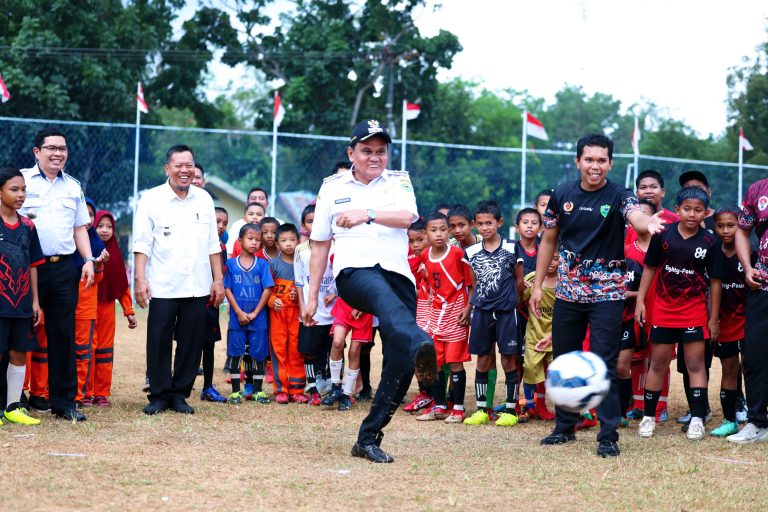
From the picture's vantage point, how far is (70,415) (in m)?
7.62

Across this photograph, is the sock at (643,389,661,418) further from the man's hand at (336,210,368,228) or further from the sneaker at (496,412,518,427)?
the man's hand at (336,210,368,228)

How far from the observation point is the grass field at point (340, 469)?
5.08 m

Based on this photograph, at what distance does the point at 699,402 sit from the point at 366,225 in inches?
124

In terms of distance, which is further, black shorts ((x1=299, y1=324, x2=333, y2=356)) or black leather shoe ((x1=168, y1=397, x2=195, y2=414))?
black shorts ((x1=299, y1=324, x2=333, y2=356))

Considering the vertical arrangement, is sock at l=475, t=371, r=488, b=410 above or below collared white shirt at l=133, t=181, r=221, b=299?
below

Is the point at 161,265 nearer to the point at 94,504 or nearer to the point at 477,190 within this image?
the point at 94,504

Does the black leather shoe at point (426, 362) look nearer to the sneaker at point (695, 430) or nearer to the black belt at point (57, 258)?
the sneaker at point (695, 430)

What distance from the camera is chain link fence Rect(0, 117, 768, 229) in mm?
17734

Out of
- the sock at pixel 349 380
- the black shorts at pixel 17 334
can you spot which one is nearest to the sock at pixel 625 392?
the sock at pixel 349 380

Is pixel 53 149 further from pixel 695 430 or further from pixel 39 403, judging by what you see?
pixel 695 430

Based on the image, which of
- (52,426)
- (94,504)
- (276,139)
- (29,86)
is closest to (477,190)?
(276,139)

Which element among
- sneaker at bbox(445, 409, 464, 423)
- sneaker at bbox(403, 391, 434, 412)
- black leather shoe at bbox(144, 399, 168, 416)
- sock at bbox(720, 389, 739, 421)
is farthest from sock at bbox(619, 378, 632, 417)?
black leather shoe at bbox(144, 399, 168, 416)

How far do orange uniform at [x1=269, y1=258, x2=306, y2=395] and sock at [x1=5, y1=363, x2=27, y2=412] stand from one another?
2610 mm

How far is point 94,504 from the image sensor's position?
4.87 m
